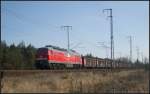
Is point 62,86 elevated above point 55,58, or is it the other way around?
point 55,58

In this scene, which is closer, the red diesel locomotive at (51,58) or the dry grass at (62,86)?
the dry grass at (62,86)

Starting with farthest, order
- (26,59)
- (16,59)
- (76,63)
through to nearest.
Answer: (26,59) < (16,59) < (76,63)

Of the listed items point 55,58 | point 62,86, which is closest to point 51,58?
point 55,58

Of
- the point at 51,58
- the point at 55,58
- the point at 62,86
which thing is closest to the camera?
the point at 62,86

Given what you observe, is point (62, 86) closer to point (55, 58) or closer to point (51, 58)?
point (51, 58)

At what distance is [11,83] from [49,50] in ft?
75.0

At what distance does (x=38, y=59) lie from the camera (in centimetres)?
4484

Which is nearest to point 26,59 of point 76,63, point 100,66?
point 100,66

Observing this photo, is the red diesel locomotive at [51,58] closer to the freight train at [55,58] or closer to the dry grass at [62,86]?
the freight train at [55,58]

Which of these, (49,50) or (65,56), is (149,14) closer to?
(49,50)

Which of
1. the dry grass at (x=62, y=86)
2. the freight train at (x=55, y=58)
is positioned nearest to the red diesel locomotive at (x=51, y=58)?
the freight train at (x=55, y=58)

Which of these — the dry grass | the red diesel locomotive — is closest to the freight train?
the red diesel locomotive

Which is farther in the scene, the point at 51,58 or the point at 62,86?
the point at 51,58

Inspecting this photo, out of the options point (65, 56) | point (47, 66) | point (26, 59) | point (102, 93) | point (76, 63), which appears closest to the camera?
point (102, 93)
